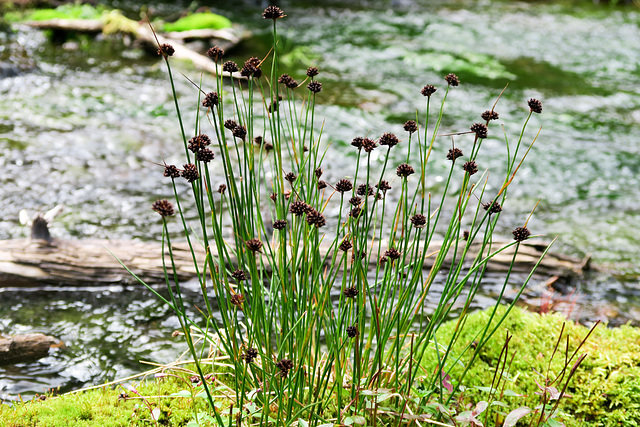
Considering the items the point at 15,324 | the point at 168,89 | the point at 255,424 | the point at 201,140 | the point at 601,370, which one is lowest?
the point at 15,324

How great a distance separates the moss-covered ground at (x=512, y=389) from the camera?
206 cm

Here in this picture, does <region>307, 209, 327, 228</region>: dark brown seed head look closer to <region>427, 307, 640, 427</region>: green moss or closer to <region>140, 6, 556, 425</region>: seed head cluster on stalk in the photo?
<region>140, 6, 556, 425</region>: seed head cluster on stalk

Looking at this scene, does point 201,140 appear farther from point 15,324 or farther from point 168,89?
point 168,89

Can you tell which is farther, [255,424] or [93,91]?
[93,91]

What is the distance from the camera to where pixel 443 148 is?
A: 20.1 ft

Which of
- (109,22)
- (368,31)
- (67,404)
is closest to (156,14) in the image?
(109,22)

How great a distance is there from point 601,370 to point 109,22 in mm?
9388

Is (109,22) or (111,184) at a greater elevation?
(109,22)

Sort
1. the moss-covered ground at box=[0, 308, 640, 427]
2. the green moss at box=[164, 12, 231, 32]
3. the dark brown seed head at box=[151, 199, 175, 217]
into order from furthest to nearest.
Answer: the green moss at box=[164, 12, 231, 32]
the moss-covered ground at box=[0, 308, 640, 427]
the dark brown seed head at box=[151, 199, 175, 217]

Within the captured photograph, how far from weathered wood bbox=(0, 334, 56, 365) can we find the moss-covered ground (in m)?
0.55

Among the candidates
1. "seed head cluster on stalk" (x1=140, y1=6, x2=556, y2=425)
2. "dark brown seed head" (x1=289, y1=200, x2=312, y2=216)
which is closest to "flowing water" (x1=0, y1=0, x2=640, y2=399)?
"seed head cluster on stalk" (x1=140, y1=6, x2=556, y2=425)

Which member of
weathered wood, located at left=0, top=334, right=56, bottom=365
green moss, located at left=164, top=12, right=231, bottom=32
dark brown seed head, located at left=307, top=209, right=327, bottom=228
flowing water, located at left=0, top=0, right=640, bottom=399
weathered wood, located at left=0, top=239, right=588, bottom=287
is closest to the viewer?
dark brown seed head, located at left=307, top=209, right=327, bottom=228

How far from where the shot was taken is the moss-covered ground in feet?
6.77

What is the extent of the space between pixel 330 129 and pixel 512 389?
459 cm
